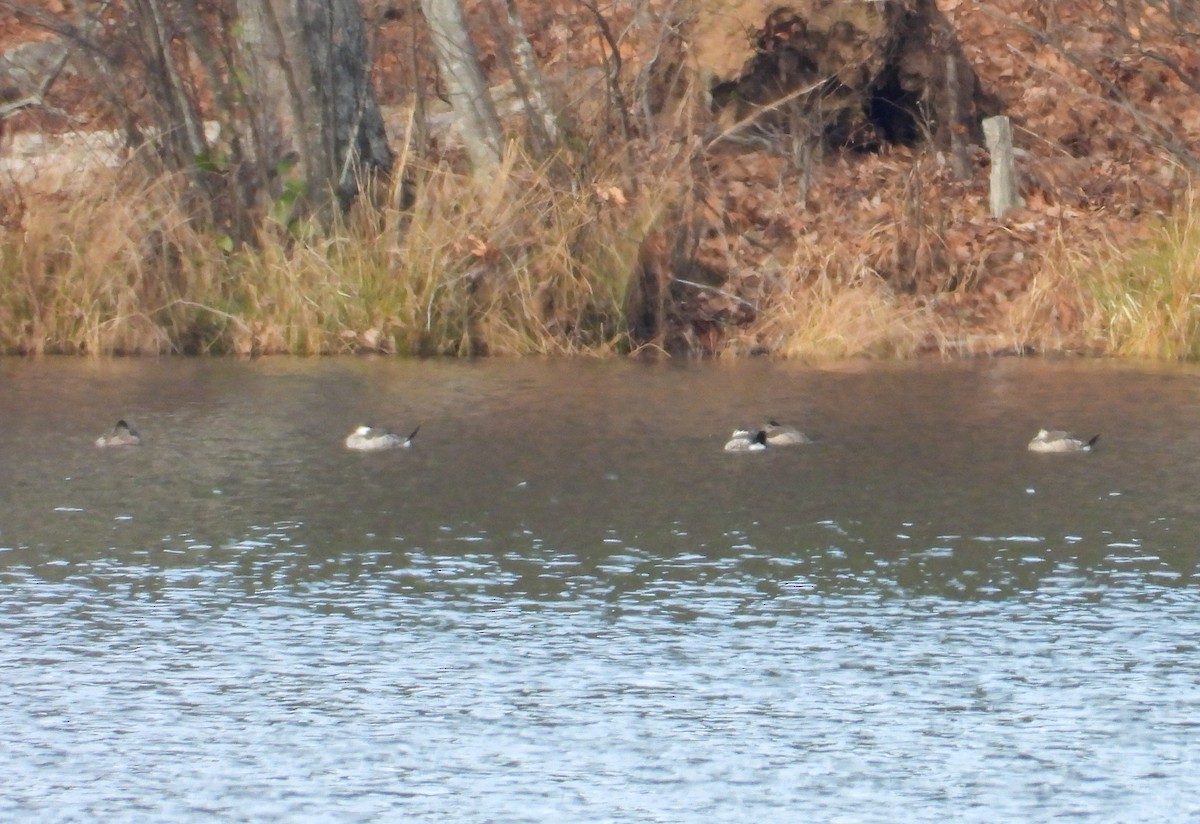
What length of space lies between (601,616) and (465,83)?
9.12m

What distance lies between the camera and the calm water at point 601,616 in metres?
4.13

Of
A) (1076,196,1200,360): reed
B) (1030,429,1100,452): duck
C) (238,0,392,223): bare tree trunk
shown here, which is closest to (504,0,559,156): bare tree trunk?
(238,0,392,223): bare tree trunk

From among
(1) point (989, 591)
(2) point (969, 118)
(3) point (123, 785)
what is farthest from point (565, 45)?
(3) point (123, 785)

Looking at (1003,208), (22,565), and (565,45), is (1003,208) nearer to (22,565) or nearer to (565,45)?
(565,45)

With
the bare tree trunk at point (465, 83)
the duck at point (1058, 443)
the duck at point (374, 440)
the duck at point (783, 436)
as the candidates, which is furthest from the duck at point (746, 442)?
the bare tree trunk at point (465, 83)

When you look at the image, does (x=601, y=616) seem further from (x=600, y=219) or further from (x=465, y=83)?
(x=465, y=83)

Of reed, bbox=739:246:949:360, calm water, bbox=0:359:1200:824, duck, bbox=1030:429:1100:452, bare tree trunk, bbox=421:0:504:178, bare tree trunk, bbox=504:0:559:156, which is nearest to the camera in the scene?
calm water, bbox=0:359:1200:824

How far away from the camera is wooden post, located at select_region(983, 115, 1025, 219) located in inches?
573

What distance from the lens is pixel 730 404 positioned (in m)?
9.86

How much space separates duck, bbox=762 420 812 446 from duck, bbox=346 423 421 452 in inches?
62.6

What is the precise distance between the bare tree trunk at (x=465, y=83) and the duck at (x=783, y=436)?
5.27 meters

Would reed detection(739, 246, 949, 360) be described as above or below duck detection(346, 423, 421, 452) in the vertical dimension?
above

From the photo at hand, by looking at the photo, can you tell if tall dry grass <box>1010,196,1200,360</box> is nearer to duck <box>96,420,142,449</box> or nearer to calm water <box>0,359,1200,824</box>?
calm water <box>0,359,1200,824</box>

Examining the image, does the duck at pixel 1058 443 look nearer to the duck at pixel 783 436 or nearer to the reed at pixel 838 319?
the duck at pixel 783 436
